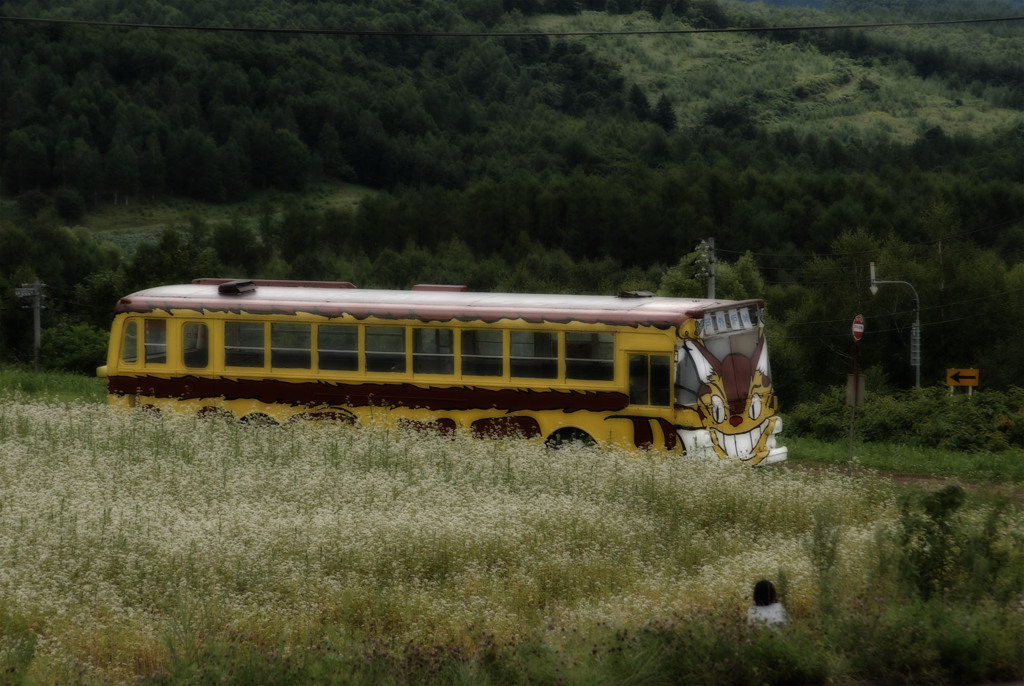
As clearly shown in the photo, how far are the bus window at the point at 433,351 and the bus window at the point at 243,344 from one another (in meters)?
2.72

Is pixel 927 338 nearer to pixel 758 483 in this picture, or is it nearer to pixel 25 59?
pixel 758 483

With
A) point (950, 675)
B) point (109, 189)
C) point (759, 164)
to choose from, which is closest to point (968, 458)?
point (950, 675)

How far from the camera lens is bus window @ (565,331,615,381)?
20.1 meters

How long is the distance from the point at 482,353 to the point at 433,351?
0.84m

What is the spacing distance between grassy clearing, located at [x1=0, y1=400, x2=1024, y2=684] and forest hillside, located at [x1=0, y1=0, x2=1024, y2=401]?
118 ft

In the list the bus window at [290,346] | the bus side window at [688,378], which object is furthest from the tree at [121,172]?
the bus side window at [688,378]

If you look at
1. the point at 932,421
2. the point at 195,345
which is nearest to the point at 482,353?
the point at 195,345

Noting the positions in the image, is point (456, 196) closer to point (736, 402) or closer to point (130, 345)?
point (130, 345)

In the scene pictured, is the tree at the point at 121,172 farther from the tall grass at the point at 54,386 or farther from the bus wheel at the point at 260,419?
the bus wheel at the point at 260,419

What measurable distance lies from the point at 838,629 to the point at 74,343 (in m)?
51.8

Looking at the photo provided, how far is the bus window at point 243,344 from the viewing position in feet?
72.6

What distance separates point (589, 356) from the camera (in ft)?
66.3

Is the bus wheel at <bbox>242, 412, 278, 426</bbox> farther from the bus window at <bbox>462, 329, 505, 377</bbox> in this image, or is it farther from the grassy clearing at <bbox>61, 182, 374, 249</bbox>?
the grassy clearing at <bbox>61, 182, 374, 249</bbox>

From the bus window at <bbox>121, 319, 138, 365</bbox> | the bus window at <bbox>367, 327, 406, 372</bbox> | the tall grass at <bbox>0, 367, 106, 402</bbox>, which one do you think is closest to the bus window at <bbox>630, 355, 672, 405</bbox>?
the bus window at <bbox>367, 327, 406, 372</bbox>
